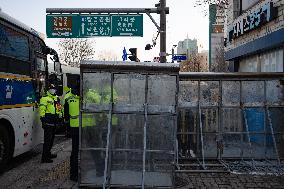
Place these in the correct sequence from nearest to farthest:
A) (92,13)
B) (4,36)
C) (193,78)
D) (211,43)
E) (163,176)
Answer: (163,176) < (4,36) < (193,78) < (92,13) < (211,43)

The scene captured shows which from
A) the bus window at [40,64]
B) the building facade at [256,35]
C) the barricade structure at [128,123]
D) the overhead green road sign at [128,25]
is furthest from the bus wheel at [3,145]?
the building facade at [256,35]

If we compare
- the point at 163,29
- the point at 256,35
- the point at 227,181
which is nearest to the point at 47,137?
the point at 227,181

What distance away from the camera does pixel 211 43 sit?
4978 cm

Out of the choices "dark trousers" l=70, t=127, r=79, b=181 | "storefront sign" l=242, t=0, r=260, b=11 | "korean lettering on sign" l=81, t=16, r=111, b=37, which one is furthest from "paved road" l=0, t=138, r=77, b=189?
"storefront sign" l=242, t=0, r=260, b=11

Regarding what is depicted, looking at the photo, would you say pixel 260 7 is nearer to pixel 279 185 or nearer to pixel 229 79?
pixel 229 79

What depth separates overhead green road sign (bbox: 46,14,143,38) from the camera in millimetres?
14742

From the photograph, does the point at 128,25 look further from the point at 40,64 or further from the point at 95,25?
the point at 40,64

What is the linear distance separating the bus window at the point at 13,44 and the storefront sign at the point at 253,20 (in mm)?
7488

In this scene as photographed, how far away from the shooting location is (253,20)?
43.2ft

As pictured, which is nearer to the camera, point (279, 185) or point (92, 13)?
point (279, 185)

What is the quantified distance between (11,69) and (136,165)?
3.99m

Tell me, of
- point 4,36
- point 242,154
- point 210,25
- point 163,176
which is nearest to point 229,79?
point 242,154

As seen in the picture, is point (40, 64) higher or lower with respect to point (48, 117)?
higher

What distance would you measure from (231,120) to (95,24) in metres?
7.80
